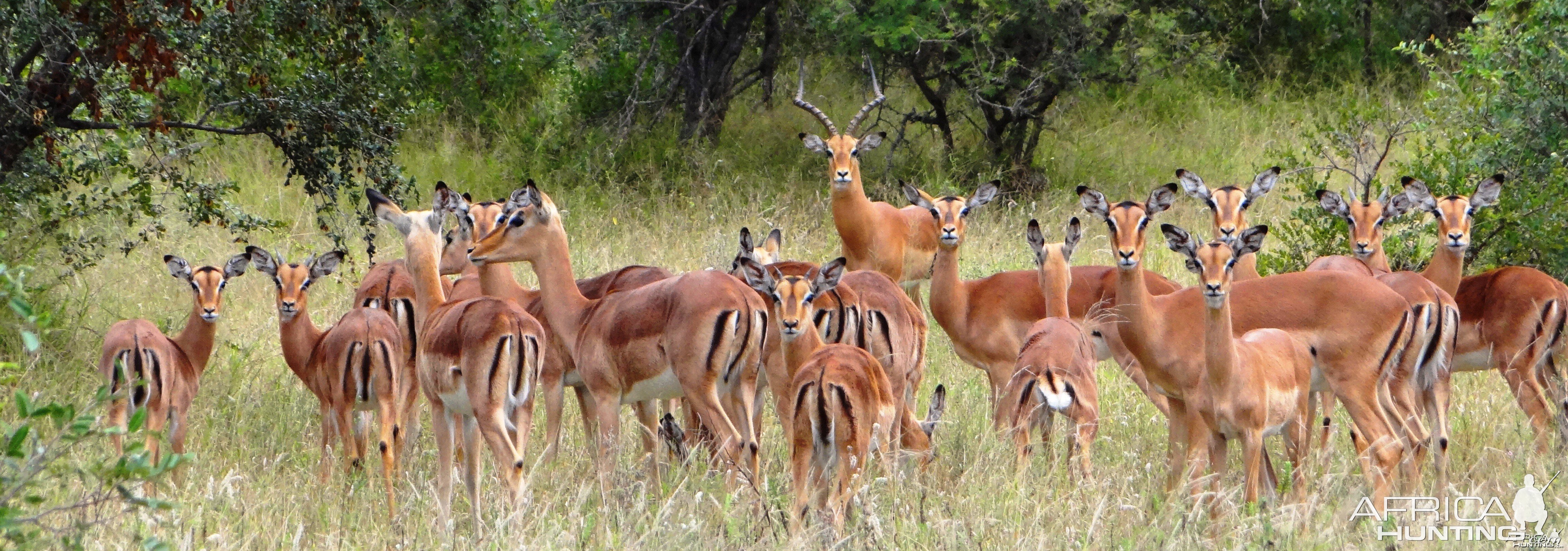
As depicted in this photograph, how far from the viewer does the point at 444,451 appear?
552cm

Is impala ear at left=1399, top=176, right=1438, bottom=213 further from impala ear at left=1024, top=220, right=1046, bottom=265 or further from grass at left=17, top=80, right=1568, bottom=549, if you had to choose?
impala ear at left=1024, top=220, right=1046, bottom=265

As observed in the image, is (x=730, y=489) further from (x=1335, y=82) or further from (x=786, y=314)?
(x=1335, y=82)

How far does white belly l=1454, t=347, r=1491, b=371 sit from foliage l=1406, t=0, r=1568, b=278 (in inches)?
46.1

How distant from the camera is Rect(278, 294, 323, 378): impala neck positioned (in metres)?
6.71

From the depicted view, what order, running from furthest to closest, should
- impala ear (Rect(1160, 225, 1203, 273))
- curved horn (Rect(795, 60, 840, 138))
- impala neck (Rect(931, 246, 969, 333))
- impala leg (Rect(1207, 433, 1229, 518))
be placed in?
curved horn (Rect(795, 60, 840, 138)) → impala neck (Rect(931, 246, 969, 333)) → impala ear (Rect(1160, 225, 1203, 273)) → impala leg (Rect(1207, 433, 1229, 518))

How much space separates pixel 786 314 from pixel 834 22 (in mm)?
7328

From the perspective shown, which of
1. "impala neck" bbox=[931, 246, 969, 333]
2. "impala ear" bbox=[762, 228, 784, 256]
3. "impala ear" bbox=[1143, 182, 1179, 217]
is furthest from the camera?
"impala ear" bbox=[762, 228, 784, 256]

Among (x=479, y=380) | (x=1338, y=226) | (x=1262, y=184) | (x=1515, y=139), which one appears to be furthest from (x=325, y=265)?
(x=1515, y=139)

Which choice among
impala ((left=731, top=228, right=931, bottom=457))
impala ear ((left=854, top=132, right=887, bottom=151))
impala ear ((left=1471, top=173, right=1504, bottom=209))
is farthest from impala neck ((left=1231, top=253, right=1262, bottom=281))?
impala ear ((left=854, top=132, right=887, bottom=151))

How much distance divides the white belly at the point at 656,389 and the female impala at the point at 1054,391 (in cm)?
135

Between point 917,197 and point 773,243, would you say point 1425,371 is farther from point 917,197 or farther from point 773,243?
point 773,243

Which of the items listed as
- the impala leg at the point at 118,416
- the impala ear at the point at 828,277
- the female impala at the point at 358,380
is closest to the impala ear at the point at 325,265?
the female impala at the point at 358,380

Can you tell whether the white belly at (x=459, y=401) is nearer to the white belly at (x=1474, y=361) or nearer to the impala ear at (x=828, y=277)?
the impala ear at (x=828, y=277)

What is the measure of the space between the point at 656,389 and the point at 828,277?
951mm
